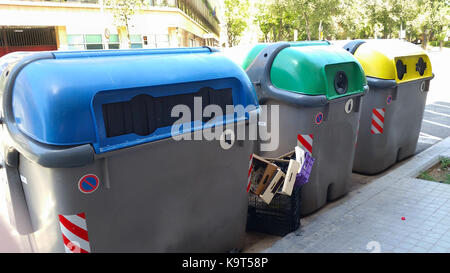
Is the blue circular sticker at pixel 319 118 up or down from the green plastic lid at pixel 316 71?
down

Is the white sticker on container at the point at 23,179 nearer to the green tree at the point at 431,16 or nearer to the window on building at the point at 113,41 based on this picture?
the window on building at the point at 113,41

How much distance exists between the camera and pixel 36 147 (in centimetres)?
216

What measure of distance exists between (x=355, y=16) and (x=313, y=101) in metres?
32.8

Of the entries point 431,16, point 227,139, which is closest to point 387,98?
point 227,139

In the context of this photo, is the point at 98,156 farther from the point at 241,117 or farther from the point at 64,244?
the point at 241,117

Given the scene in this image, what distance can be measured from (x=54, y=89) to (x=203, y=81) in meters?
1.13

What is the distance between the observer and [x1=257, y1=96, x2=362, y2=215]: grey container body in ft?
13.3

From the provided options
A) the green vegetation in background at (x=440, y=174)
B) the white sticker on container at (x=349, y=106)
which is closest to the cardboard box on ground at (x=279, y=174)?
the white sticker on container at (x=349, y=106)

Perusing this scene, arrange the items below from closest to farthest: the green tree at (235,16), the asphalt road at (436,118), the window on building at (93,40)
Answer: the asphalt road at (436,118) → the window on building at (93,40) → the green tree at (235,16)

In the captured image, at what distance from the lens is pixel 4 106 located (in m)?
2.34

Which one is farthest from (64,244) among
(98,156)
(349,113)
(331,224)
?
(349,113)

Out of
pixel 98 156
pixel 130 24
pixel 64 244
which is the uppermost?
pixel 130 24

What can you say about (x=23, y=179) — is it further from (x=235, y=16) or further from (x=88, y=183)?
(x=235, y=16)

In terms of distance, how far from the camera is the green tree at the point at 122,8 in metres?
23.1
